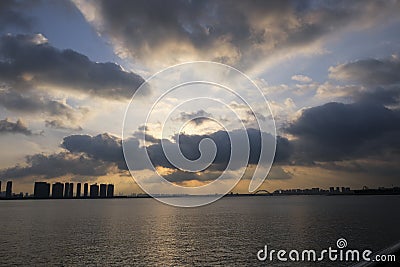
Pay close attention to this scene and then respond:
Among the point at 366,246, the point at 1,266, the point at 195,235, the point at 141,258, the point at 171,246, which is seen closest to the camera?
the point at 1,266

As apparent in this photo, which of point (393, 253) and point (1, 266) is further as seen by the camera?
point (1, 266)

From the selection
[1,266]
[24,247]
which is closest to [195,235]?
[24,247]

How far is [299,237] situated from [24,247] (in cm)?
6293

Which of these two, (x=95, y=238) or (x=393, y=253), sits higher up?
(x=393, y=253)

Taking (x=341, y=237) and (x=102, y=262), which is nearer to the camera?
(x=102, y=262)

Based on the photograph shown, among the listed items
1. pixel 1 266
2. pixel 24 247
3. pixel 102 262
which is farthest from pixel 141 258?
pixel 24 247

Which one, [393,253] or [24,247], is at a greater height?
[393,253]

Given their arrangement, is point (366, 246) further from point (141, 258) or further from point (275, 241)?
point (141, 258)

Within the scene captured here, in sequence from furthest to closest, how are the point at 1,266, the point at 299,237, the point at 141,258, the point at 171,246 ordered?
the point at 299,237, the point at 171,246, the point at 141,258, the point at 1,266

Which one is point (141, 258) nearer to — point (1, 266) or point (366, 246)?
point (1, 266)

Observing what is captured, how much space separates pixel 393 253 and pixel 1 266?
196 ft

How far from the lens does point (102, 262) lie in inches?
2286

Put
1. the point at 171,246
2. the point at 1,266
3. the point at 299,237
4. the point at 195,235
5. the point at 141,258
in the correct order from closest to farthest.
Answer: the point at 1,266, the point at 141,258, the point at 171,246, the point at 299,237, the point at 195,235

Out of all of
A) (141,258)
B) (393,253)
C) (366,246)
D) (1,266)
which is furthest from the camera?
(366,246)
